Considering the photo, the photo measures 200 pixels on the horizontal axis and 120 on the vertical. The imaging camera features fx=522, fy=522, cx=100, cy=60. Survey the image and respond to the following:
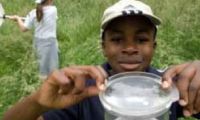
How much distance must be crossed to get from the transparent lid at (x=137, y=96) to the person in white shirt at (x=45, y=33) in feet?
16.0

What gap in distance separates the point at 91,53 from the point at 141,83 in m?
4.81

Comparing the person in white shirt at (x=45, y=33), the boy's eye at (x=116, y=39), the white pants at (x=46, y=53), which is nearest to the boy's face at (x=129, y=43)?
the boy's eye at (x=116, y=39)

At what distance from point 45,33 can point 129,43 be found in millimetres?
4824

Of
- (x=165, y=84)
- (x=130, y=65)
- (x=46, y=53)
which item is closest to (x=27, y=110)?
(x=130, y=65)

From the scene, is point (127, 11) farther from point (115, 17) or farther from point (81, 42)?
point (81, 42)

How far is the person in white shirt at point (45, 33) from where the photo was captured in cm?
637

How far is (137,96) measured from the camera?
4.65ft

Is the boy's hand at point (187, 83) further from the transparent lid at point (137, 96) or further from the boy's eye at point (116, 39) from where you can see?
the boy's eye at point (116, 39)

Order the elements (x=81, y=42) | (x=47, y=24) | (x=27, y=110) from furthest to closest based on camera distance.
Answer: (x=81, y=42), (x=47, y=24), (x=27, y=110)

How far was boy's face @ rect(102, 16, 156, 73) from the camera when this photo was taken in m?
1.71

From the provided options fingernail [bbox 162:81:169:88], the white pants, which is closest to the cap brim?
fingernail [bbox 162:81:169:88]

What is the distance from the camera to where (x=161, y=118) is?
1406 millimetres

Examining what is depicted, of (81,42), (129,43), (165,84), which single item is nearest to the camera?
(165,84)

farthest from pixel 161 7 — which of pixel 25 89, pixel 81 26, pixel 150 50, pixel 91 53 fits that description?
pixel 150 50
